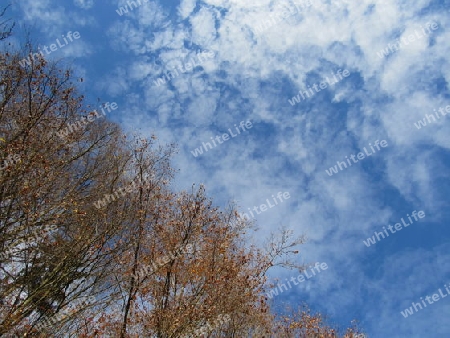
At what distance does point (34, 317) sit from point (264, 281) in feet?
34.4

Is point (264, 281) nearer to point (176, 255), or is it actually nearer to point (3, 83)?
point (176, 255)

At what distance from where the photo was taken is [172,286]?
640 inches

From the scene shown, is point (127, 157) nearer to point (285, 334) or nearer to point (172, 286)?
point (172, 286)

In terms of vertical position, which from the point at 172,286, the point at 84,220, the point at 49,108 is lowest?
the point at 172,286

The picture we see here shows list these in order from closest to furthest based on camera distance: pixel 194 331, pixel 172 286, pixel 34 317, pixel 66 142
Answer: pixel 34 317, pixel 194 331, pixel 172 286, pixel 66 142

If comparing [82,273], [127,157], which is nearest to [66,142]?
[127,157]

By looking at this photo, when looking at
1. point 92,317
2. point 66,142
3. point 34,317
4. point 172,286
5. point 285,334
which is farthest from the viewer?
point 285,334

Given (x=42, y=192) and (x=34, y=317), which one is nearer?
(x=34, y=317)

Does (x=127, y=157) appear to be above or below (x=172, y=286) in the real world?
above

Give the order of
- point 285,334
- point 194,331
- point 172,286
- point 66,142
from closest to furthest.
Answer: point 194,331 < point 172,286 < point 66,142 < point 285,334

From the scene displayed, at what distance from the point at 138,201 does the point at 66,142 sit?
454cm

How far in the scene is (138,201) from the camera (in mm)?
18594

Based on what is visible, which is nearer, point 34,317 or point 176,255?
point 34,317

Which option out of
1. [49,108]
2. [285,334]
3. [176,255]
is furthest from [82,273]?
[285,334]
